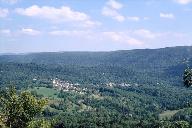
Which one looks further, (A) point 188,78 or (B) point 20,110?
(A) point 188,78

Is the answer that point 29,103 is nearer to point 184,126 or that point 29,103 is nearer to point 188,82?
point 188,82

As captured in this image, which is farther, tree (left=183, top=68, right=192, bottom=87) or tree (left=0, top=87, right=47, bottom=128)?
tree (left=183, top=68, right=192, bottom=87)

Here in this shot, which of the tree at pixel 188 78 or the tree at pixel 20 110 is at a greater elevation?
the tree at pixel 188 78

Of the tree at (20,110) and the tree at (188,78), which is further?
the tree at (188,78)

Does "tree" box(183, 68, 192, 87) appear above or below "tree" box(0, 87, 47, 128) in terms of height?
above

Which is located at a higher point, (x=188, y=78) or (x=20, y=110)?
(x=188, y=78)

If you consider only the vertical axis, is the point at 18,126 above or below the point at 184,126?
above

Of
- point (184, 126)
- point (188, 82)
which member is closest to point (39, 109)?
point (188, 82)

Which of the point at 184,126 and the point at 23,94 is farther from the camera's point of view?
the point at 184,126
